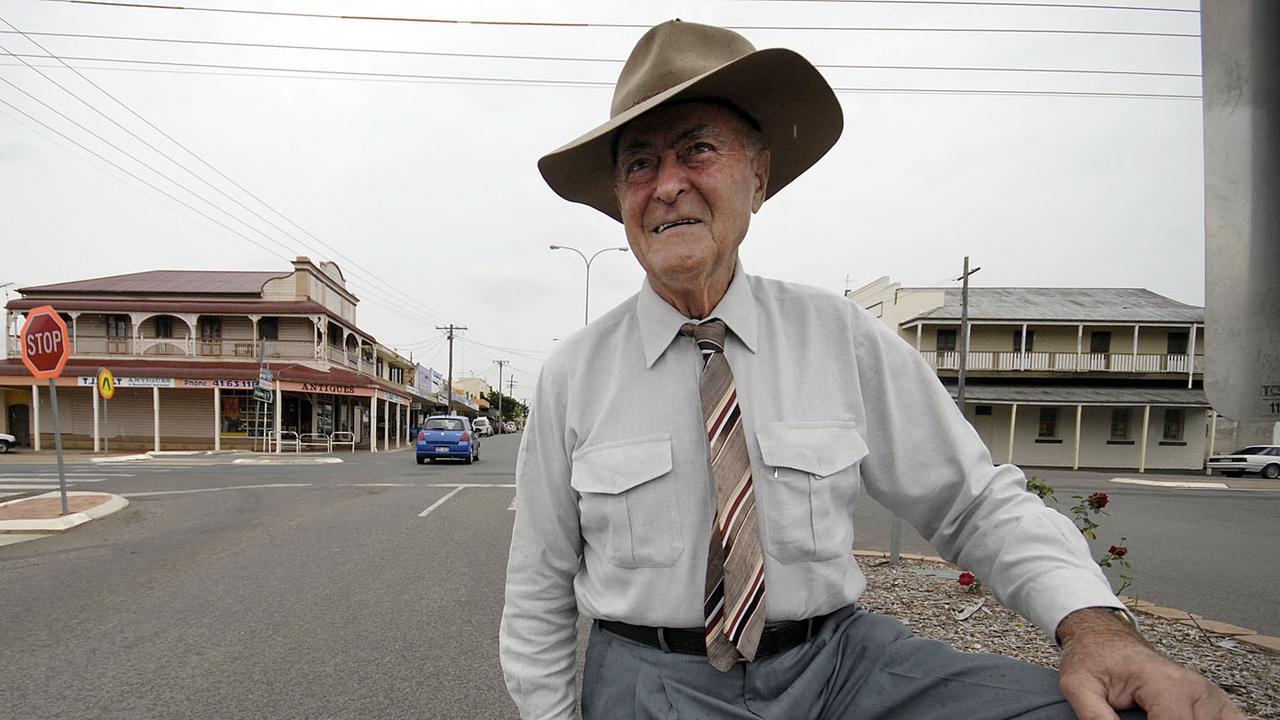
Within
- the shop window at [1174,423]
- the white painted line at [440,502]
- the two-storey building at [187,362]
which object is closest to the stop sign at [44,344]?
the white painted line at [440,502]

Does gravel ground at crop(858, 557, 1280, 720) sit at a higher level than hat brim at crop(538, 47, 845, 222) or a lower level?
Answer: lower

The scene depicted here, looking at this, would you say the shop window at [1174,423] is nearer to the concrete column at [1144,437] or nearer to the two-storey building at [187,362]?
the concrete column at [1144,437]

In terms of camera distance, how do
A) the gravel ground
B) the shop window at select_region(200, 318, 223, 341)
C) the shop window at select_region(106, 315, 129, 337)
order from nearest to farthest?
the gravel ground, the shop window at select_region(106, 315, 129, 337), the shop window at select_region(200, 318, 223, 341)

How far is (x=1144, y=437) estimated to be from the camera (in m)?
26.2

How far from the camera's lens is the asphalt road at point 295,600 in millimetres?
3131

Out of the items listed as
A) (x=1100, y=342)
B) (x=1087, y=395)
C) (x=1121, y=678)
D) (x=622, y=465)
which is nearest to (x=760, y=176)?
(x=622, y=465)

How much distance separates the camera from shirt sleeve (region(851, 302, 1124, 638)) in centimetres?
129

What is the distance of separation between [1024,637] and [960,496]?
111 inches

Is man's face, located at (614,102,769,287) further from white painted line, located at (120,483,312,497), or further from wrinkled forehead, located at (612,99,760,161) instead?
white painted line, located at (120,483,312,497)

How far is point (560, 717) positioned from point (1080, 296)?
129 feet

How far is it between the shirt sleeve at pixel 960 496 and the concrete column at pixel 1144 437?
31118 mm

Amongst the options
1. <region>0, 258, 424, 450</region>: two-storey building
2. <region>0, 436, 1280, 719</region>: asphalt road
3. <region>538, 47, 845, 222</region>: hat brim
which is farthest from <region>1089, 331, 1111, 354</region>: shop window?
<region>538, 47, 845, 222</region>: hat brim

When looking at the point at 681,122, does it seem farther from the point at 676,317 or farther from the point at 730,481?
the point at 730,481

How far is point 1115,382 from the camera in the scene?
96.6 ft
